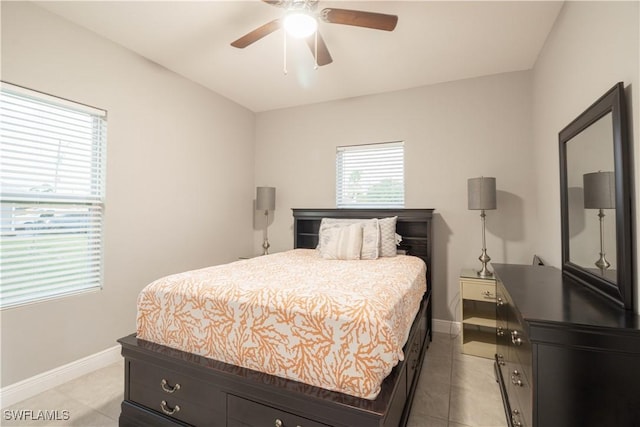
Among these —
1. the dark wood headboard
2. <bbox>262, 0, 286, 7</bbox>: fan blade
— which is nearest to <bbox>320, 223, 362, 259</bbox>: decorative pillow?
the dark wood headboard

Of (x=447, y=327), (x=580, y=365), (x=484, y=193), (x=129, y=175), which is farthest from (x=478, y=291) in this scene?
(x=129, y=175)

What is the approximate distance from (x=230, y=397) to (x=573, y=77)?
2791 mm

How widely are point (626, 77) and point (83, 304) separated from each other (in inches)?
146

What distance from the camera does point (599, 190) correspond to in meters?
1.53

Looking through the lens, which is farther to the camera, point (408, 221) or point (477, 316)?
point (408, 221)

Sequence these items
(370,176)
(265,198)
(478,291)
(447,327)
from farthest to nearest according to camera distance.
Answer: (265,198), (370,176), (447,327), (478,291)

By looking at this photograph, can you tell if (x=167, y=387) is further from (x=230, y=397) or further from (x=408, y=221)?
(x=408, y=221)

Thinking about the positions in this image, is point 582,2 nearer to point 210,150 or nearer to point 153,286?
point 153,286

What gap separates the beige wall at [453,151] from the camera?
9.88 feet

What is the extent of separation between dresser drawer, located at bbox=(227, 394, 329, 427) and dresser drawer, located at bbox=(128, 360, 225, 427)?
0.06 m

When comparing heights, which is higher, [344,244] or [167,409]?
[344,244]

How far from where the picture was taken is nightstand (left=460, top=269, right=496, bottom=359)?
2.65 meters

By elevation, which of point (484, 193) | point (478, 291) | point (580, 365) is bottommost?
point (478, 291)

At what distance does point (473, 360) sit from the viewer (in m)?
2.58
